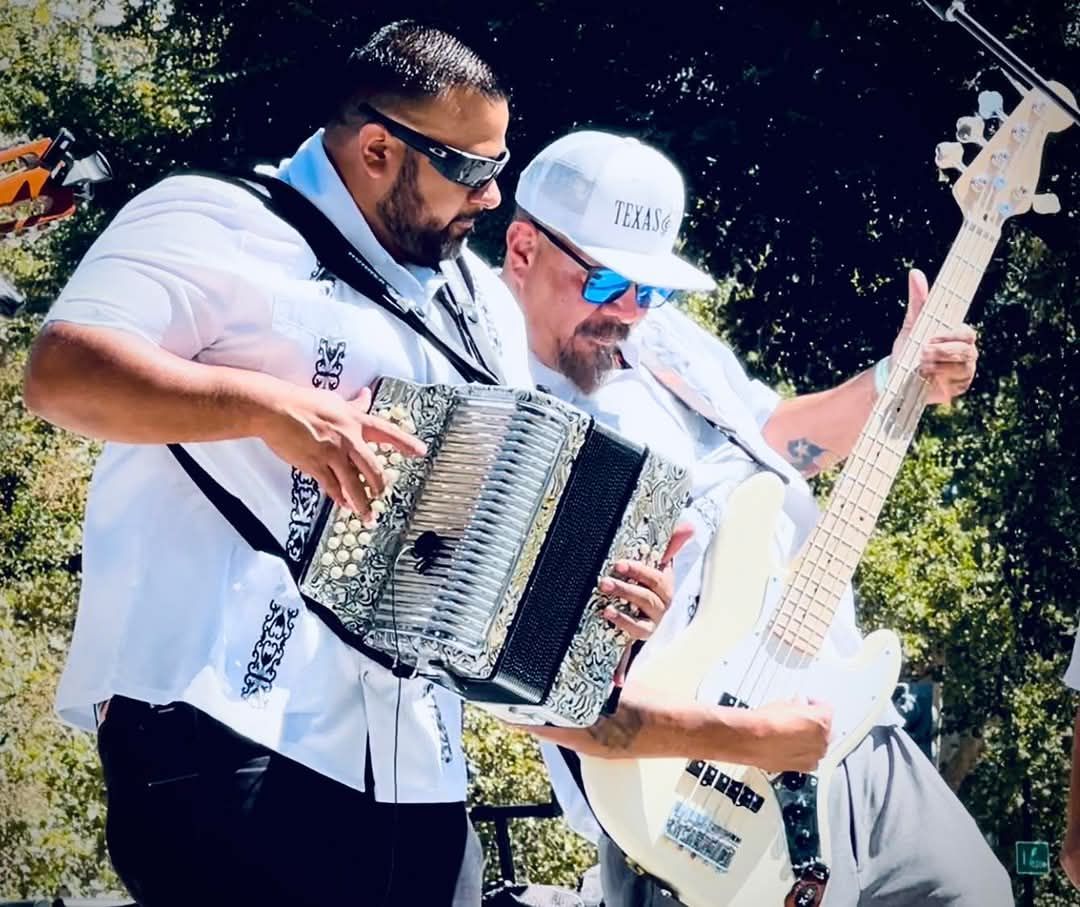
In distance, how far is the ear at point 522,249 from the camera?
283 centimetres

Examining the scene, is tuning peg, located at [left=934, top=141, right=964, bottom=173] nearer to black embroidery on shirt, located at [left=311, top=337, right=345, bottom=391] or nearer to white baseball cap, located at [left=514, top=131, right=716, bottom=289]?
white baseball cap, located at [left=514, top=131, right=716, bottom=289]

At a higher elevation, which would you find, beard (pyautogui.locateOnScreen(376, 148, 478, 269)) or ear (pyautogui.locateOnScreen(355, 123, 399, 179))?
ear (pyautogui.locateOnScreen(355, 123, 399, 179))

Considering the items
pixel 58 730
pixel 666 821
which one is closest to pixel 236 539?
pixel 666 821

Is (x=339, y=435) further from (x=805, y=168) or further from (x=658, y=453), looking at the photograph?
(x=805, y=168)

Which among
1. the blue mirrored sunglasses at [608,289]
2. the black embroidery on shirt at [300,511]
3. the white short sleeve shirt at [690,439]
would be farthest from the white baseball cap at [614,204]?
the black embroidery on shirt at [300,511]

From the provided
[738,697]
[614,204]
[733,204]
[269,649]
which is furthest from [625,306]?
[733,204]

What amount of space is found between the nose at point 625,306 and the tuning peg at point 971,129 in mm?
942

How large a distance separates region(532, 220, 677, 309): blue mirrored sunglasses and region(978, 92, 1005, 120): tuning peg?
3.00ft

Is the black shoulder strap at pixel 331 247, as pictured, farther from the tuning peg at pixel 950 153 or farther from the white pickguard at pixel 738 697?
the tuning peg at pixel 950 153

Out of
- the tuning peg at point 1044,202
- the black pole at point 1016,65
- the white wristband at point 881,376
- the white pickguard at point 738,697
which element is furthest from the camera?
the tuning peg at point 1044,202

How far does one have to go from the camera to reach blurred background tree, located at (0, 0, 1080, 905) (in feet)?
13.4

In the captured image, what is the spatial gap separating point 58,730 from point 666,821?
1.96 m

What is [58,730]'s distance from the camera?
13.6 feet

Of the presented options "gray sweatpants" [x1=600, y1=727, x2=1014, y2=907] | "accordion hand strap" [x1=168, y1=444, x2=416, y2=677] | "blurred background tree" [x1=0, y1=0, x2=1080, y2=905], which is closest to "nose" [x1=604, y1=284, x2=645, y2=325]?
"gray sweatpants" [x1=600, y1=727, x2=1014, y2=907]
